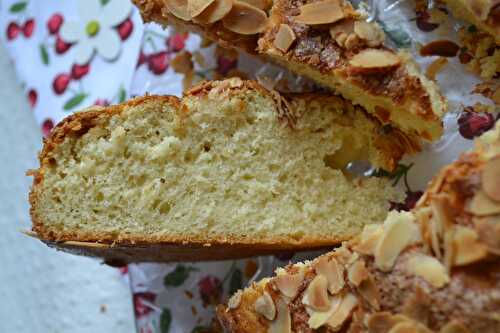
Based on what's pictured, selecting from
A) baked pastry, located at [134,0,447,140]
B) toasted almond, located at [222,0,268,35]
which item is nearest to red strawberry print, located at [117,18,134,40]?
baked pastry, located at [134,0,447,140]

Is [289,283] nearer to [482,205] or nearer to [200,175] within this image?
[200,175]

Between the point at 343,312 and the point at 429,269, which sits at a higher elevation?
the point at 429,269

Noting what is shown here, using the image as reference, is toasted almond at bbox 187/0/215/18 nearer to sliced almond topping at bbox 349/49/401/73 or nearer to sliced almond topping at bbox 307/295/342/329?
sliced almond topping at bbox 349/49/401/73

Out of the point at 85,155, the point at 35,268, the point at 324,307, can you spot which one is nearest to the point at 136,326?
the point at 35,268

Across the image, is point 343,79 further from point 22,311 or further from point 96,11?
point 22,311

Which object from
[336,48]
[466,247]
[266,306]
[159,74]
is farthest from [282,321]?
[159,74]
